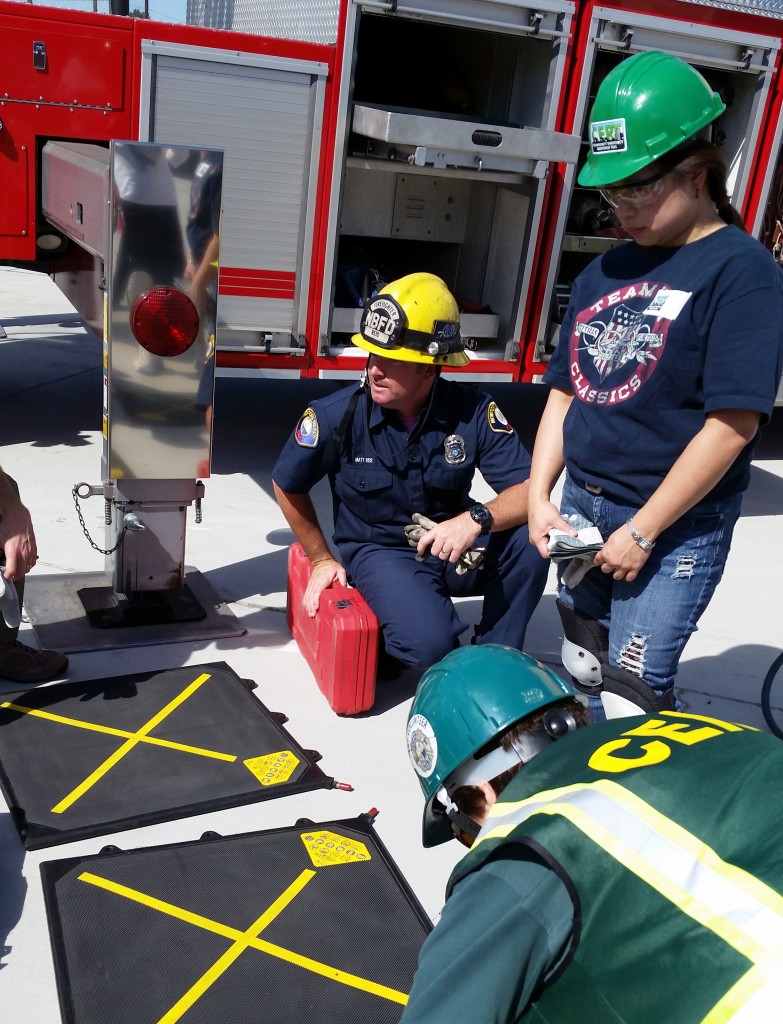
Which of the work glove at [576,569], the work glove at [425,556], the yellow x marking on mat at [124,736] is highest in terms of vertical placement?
the work glove at [576,569]

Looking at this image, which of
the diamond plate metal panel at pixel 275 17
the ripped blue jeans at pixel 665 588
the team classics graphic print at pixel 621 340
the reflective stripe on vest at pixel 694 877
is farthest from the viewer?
the diamond plate metal panel at pixel 275 17

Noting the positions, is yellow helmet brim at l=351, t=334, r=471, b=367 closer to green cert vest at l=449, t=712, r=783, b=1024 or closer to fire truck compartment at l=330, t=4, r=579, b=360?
fire truck compartment at l=330, t=4, r=579, b=360

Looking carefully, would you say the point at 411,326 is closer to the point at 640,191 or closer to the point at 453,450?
the point at 453,450

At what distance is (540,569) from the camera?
379cm

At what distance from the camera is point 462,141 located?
5.35 meters

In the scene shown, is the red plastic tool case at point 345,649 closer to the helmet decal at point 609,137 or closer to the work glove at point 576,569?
the work glove at point 576,569

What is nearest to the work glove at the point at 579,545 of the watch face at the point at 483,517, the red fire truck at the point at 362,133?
the watch face at the point at 483,517

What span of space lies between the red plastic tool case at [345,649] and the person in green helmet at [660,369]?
3.01 ft

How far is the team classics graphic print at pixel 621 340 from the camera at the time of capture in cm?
252

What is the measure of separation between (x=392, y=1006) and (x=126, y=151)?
262 centimetres

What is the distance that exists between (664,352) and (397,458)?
1391 millimetres

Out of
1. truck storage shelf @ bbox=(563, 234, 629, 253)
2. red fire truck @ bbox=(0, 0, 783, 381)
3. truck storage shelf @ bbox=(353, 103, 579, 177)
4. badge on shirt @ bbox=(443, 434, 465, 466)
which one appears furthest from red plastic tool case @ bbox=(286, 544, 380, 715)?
truck storage shelf @ bbox=(563, 234, 629, 253)

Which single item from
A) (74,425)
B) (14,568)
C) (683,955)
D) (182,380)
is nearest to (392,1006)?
(683,955)

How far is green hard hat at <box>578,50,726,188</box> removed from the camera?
7.91ft
